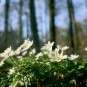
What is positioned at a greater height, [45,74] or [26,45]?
[26,45]

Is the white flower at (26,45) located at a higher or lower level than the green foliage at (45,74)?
higher

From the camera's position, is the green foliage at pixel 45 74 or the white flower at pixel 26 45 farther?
the white flower at pixel 26 45

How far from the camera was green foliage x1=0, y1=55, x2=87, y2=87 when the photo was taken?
110 inches

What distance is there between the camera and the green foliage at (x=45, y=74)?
2.80 m

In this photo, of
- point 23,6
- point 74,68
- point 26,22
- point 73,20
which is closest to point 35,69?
point 74,68

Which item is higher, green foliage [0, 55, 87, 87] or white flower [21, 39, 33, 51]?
white flower [21, 39, 33, 51]

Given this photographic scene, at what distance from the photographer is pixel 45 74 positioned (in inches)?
111

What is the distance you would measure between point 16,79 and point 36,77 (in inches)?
8.0

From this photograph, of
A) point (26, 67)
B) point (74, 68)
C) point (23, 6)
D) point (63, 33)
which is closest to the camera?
point (26, 67)

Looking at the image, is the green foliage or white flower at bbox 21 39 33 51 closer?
the green foliage

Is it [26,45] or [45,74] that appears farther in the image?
[26,45]

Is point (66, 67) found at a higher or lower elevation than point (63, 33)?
lower

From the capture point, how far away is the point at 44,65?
285cm

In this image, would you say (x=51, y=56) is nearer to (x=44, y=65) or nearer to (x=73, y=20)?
(x=44, y=65)
